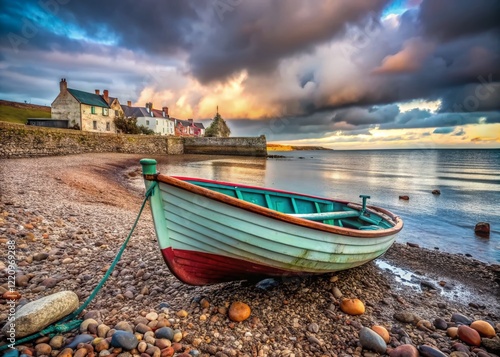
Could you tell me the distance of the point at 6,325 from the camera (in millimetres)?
2469

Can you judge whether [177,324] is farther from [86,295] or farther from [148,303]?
[86,295]

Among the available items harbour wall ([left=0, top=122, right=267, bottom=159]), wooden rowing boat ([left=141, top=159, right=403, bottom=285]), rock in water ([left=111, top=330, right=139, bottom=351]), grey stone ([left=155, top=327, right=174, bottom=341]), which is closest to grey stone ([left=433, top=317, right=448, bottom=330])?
wooden rowing boat ([left=141, top=159, right=403, bottom=285])

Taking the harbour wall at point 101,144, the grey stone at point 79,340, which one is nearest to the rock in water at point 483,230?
the grey stone at point 79,340

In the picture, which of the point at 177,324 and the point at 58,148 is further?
the point at 58,148

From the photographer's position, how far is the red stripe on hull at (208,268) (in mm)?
3268

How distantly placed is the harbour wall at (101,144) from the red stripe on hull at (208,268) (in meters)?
22.6

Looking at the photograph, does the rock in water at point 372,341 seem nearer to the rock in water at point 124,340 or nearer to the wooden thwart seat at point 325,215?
the wooden thwart seat at point 325,215

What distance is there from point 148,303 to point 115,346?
91 cm

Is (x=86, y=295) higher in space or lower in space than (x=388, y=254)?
higher

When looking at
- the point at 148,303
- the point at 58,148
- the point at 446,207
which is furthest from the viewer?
the point at 58,148

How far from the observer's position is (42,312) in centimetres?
263

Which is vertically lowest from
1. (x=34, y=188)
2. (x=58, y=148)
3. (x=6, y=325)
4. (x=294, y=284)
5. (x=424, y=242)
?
(x=424, y=242)

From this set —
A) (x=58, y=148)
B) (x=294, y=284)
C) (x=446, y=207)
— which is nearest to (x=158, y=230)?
(x=294, y=284)

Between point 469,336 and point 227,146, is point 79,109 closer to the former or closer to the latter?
point 227,146
